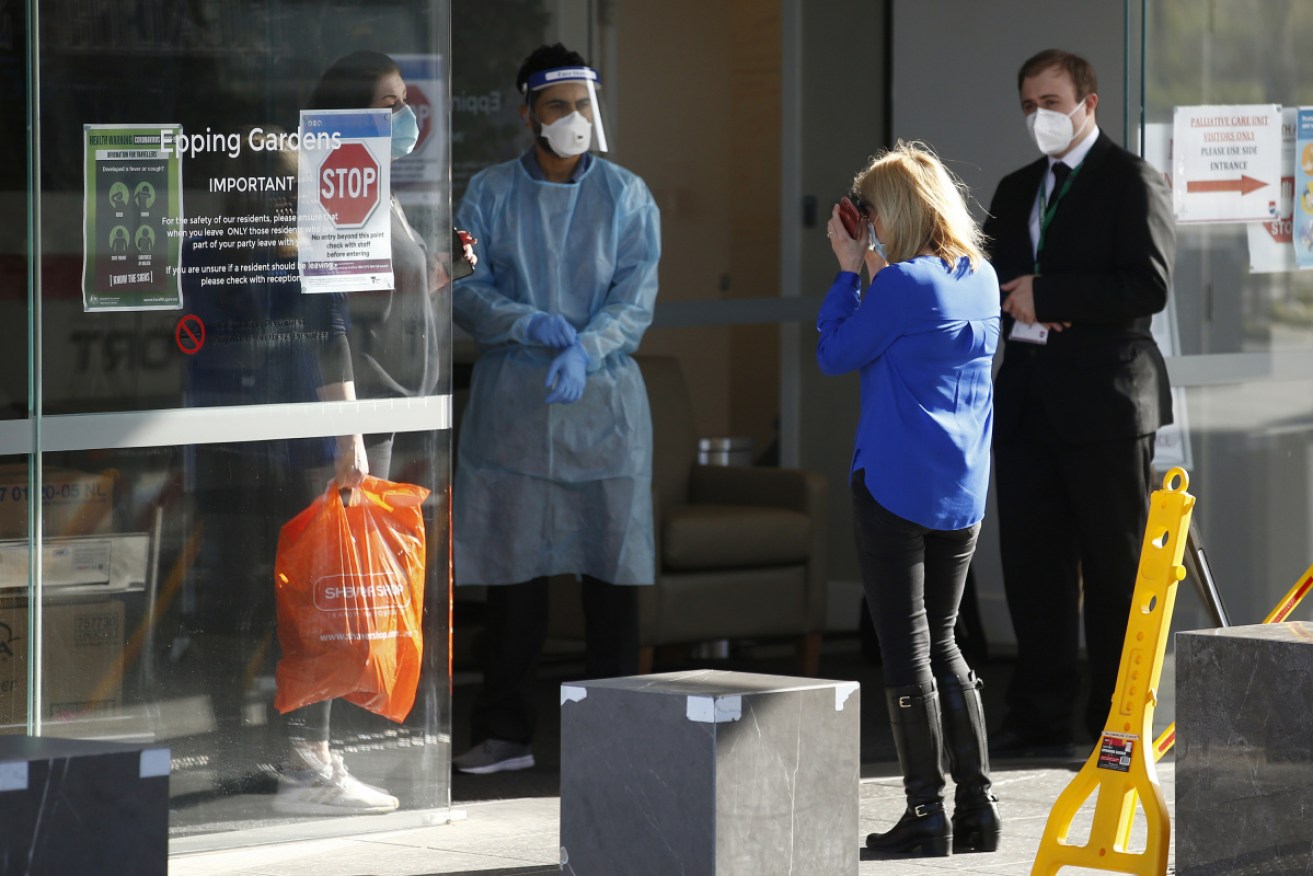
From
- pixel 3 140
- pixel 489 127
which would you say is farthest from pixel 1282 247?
pixel 3 140

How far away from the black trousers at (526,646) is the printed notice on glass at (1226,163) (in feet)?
6.00

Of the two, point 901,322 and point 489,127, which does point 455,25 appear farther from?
point 901,322

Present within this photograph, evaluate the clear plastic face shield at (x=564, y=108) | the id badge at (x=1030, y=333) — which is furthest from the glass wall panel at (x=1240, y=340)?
the clear plastic face shield at (x=564, y=108)

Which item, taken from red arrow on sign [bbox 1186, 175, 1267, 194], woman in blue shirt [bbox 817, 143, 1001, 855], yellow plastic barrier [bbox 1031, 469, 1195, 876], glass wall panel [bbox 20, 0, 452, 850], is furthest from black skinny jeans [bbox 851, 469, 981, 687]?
red arrow on sign [bbox 1186, 175, 1267, 194]

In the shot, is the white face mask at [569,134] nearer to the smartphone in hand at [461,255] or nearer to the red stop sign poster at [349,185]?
the smartphone in hand at [461,255]

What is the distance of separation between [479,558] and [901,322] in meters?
1.63

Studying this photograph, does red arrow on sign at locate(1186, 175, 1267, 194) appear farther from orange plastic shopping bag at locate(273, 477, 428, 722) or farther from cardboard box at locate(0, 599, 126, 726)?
cardboard box at locate(0, 599, 126, 726)

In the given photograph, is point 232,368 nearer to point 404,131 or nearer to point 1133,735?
point 404,131

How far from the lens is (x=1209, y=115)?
231 inches

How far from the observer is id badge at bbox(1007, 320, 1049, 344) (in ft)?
18.7

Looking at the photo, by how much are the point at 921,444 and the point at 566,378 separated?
1.31 metres

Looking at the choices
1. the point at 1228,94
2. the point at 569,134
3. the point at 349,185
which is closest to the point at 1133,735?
the point at 349,185

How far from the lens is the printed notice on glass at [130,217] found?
440 centimetres

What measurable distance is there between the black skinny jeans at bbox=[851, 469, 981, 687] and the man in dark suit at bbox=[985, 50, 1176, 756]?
1214mm
